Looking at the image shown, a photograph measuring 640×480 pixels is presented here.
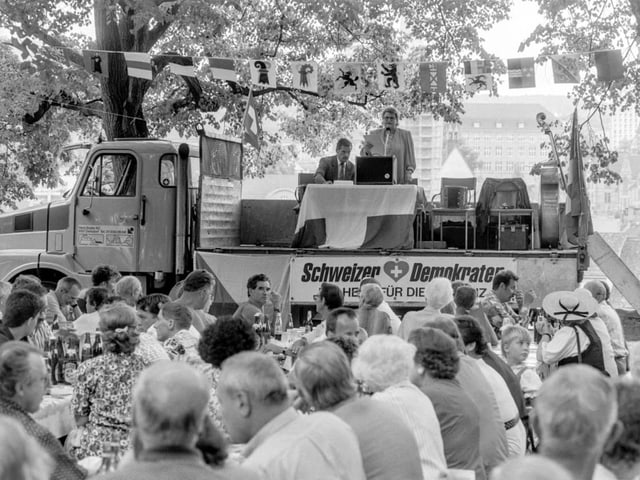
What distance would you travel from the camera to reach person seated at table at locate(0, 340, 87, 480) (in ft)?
14.2

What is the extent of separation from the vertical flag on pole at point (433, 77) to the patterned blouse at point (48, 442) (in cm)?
1230

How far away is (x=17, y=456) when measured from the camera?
2.58 m

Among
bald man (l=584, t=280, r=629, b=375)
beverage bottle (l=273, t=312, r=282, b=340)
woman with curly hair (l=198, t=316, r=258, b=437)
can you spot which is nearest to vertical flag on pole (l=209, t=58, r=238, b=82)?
beverage bottle (l=273, t=312, r=282, b=340)

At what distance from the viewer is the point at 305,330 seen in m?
9.65

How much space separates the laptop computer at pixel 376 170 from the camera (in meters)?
12.4

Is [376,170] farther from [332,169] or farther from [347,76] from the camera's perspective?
[347,76]

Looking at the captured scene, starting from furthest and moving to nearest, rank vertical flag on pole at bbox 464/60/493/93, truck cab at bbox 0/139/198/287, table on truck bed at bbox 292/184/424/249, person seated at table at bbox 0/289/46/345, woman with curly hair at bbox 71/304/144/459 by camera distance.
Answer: vertical flag on pole at bbox 464/60/493/93 → truck cab at bbox 0/139/198/287 → table on truck bed at bbox 292/184/424/249 → person seated at table at bbox 0/289/46/345 → woman with curly hair at bbox 71/304/144/459

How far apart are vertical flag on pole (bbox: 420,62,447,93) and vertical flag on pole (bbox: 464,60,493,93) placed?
0.38m

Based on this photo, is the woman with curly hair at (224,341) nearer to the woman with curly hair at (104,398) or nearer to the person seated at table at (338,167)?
the woman with curly hair at (104,398)

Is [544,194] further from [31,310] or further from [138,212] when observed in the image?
[31,310]

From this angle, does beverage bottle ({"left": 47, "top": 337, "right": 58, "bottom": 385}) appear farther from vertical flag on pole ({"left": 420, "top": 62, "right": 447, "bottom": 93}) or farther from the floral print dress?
vertical flag on pole ({"left": 420, "top": 62, "right": 447, "bottom": 93})

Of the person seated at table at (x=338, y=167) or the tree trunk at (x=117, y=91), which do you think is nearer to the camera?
the person seated at table at (x=338, y=167)

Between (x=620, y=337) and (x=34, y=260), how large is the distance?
7271mm

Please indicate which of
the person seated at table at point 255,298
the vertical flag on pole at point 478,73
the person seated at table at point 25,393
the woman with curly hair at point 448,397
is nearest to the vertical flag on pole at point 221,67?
the vertical flag on pole at point 478,73
